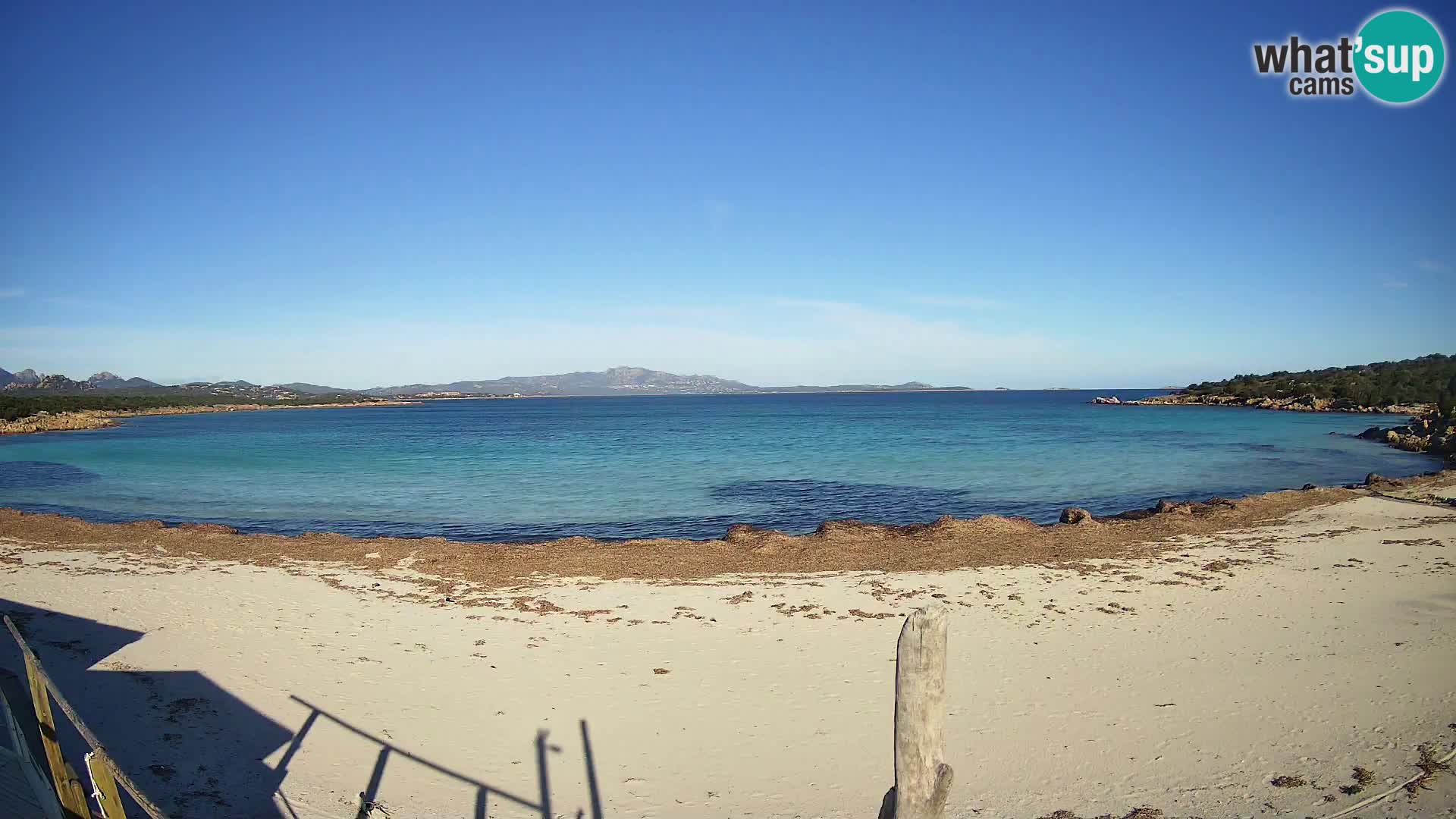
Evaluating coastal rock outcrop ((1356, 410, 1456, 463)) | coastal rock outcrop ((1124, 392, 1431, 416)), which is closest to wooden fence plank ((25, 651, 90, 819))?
coastal rock outcrop ((1356, 410, 1456, 463))

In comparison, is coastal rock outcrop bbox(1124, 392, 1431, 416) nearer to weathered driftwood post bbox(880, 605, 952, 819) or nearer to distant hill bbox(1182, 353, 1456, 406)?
distant hill bbox(1182, 353, 1456, 406)

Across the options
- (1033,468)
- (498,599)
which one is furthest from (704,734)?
(1033,468)

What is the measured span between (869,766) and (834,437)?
51064 millimetres

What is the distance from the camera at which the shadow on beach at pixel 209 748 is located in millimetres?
6465

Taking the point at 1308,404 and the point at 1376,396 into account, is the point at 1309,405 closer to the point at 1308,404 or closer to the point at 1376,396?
the point at 1308,404

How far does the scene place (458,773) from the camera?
705cm

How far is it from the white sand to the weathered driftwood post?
9.50 ft

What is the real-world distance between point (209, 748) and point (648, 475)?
87.1ft

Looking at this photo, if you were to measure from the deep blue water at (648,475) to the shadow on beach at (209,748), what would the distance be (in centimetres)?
1131

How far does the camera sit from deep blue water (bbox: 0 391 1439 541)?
23.7m

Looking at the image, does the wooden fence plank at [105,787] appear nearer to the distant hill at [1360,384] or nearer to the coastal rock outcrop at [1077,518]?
the coastal rock outcrop at [1077,518]

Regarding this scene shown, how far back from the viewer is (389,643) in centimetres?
1045

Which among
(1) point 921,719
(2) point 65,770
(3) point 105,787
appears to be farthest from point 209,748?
(1) point 921,719

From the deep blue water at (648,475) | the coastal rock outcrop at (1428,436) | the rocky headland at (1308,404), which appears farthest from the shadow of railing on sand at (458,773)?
the rocky headland at (1308,404)
